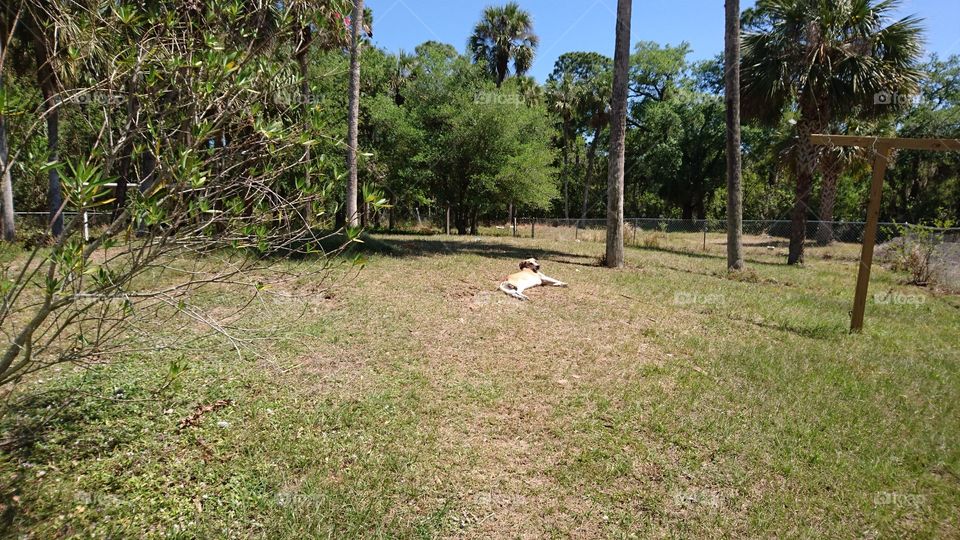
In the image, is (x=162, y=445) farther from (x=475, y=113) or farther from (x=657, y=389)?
(x=475, y=113)

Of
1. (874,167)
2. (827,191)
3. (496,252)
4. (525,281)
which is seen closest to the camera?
(874,167)

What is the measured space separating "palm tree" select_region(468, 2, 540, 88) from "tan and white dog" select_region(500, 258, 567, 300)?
1964cm

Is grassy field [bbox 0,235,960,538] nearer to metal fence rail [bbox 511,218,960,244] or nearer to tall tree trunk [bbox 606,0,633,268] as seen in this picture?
tall tree trunk [bbox 606,0,633,268]

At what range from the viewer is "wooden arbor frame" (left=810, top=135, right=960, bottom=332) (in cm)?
668

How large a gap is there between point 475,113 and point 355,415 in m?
16.2

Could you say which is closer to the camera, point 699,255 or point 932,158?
point 699,255

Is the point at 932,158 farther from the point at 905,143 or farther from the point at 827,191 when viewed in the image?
the point at 905,143

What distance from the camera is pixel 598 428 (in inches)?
164

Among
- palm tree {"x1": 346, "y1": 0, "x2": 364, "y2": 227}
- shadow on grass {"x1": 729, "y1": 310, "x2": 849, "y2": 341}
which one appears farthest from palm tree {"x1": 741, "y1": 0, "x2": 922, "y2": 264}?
palm tree {"x1": 346, "y1": 0, "x2": 364, "y2": 227}

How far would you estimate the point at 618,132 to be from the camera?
1133 centimetres

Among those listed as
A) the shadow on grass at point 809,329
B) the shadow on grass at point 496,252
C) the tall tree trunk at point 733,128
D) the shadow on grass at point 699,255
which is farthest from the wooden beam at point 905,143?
the shadow on grass at point 699,255

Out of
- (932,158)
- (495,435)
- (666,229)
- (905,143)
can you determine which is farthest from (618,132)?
(932,158)

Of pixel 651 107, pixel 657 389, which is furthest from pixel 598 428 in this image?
pixel 651 107

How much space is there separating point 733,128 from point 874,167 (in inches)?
225
